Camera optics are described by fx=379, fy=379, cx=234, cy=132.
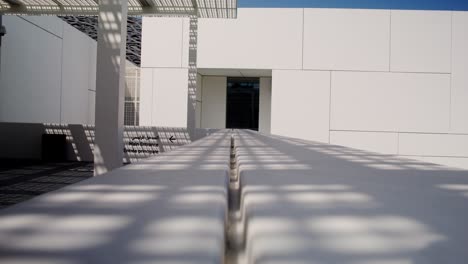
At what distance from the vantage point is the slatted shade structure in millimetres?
12727

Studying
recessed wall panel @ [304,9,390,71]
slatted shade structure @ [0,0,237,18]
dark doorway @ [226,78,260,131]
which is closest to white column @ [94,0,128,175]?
slatted shade structure @ [0,0,237,18]

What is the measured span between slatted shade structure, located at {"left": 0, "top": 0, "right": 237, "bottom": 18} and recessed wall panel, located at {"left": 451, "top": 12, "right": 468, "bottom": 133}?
1244 centimetres

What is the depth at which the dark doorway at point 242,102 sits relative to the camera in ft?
76.8

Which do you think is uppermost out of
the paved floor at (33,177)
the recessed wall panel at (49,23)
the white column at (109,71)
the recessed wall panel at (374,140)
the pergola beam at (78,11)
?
the recessed wall panel at (49,23)

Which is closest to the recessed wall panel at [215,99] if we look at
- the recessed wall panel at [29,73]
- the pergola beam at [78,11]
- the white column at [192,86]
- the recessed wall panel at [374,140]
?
the recessed wall panel at [374,140]

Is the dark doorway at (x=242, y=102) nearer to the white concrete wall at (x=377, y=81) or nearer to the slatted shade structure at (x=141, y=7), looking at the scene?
the white concrete wall at (x=377, y=81)

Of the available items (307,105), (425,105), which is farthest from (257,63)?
(425,105)

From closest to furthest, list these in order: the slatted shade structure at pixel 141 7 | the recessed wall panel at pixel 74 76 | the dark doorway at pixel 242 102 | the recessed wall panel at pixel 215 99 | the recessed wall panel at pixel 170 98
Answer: the slatted shade structure at pixel 141 7 < the recessed wall panel at pixel 170 98 < the recessed wall panel at pixel 215 99 < the dark doorway at pixel 242 102 < the recessed wall panel at pixel 74 76

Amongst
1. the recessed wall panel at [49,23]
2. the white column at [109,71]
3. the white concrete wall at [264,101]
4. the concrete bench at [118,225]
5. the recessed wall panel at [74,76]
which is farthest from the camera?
the recessed wall panel at [74,76]

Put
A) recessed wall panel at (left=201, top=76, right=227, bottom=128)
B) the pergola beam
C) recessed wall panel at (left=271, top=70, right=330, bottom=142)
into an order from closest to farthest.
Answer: the pergola beam → recessed wall panel at (left=271, top=70, right=330, bottom=142) → recessed wall panel at (left=201, top=76, right=227, bottom=128)

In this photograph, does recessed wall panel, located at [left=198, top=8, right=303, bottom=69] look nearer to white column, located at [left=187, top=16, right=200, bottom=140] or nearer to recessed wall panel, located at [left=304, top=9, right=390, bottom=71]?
recessed wall panel, located at [left=304, top=9, right=390, bottom=71]

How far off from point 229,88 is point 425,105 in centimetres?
1096

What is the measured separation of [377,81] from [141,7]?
1213cm

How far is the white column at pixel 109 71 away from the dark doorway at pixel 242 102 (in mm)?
16202
